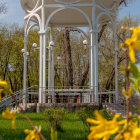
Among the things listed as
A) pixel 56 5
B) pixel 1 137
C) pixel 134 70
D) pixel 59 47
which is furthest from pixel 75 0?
pixel 59 47

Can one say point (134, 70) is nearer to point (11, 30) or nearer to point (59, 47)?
point (59, 47)

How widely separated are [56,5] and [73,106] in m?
4.21

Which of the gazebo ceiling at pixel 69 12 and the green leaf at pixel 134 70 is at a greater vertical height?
the gazebo ceiling at pixel 69 12

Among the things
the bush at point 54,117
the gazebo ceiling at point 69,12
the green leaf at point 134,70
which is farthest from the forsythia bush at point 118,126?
the gazebo ceiling at point 69,12

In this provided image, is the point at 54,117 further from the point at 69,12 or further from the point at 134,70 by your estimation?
the point at 69,12

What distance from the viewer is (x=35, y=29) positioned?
2325cm

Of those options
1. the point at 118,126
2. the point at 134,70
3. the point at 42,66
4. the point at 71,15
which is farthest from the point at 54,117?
the point at 71,15

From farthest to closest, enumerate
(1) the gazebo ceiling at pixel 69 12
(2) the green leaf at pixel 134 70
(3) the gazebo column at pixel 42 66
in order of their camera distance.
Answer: (1) the gazebo ceiling at pixel 69 12 < (3) the gazebo column at pixel 42 66 < (2) the green leaf at pixel 134 70

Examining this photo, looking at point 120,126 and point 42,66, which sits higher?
point 42,66

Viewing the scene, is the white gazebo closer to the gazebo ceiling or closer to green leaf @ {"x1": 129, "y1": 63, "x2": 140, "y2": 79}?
the gazebo ceiling

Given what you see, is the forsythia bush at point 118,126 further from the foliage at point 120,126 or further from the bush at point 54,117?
the bush at point 54,117

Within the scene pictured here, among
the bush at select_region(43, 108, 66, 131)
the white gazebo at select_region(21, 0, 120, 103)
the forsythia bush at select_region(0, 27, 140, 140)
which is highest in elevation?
the white gazebo at select_region(21, 0, 120, 103)

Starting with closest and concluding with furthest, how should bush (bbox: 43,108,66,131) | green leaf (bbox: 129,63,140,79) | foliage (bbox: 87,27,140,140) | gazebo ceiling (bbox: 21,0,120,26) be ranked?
foliage (bbox: 87,27,140,140), green leaf (bbox: 129,63,140,79), bush (bbox: 43,108,66,131), gazebo ceiling (bbox: 21,0,120,26)

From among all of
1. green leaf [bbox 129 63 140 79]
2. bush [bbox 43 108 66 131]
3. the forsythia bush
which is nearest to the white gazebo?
bush [bbox 43 108 66 131]
